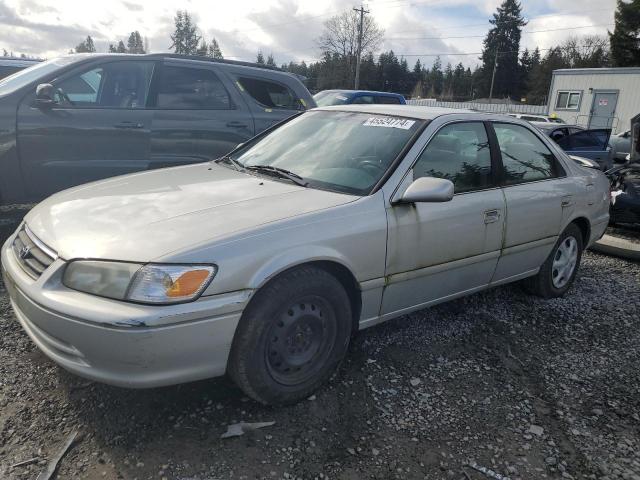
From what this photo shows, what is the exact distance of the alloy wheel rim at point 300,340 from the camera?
2.62 meters

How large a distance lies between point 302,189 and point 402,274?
776mm

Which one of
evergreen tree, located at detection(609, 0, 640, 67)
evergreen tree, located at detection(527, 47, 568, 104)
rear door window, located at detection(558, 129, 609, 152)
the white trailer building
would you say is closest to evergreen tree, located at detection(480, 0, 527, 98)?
evergreen tree, located at detection(527, 47, 568, 104)

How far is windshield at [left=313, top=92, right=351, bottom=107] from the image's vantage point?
1127cm

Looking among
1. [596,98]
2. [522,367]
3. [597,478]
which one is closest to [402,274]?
[522,367]

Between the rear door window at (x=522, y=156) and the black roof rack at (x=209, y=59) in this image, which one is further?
the black roof rack at (x=209, y=59)

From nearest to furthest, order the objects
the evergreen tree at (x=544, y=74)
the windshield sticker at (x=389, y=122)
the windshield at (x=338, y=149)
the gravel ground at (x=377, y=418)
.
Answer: the gravel ground at (x=377, y=418), the windshield at (x=338, y=149), the windshield sticker at (x=389, y=122), the evergreen tree at (x=544, y=74)

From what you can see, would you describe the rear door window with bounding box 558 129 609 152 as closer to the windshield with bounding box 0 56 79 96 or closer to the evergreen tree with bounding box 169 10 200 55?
the windshield with bounding box 0 56 79 96

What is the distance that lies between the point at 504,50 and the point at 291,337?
81.5 metres

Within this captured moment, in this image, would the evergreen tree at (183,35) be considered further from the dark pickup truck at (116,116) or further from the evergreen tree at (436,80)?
the dark pickup truck at (116,116)

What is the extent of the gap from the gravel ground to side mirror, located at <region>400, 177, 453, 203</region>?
1.06m

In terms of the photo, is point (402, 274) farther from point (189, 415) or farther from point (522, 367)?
point (189, 415)

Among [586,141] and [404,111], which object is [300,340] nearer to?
[404,111]

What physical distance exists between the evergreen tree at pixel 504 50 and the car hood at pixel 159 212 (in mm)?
77253

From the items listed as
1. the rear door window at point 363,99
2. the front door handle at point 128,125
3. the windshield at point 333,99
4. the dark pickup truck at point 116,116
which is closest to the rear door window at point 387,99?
the rear door window at point 363,99
